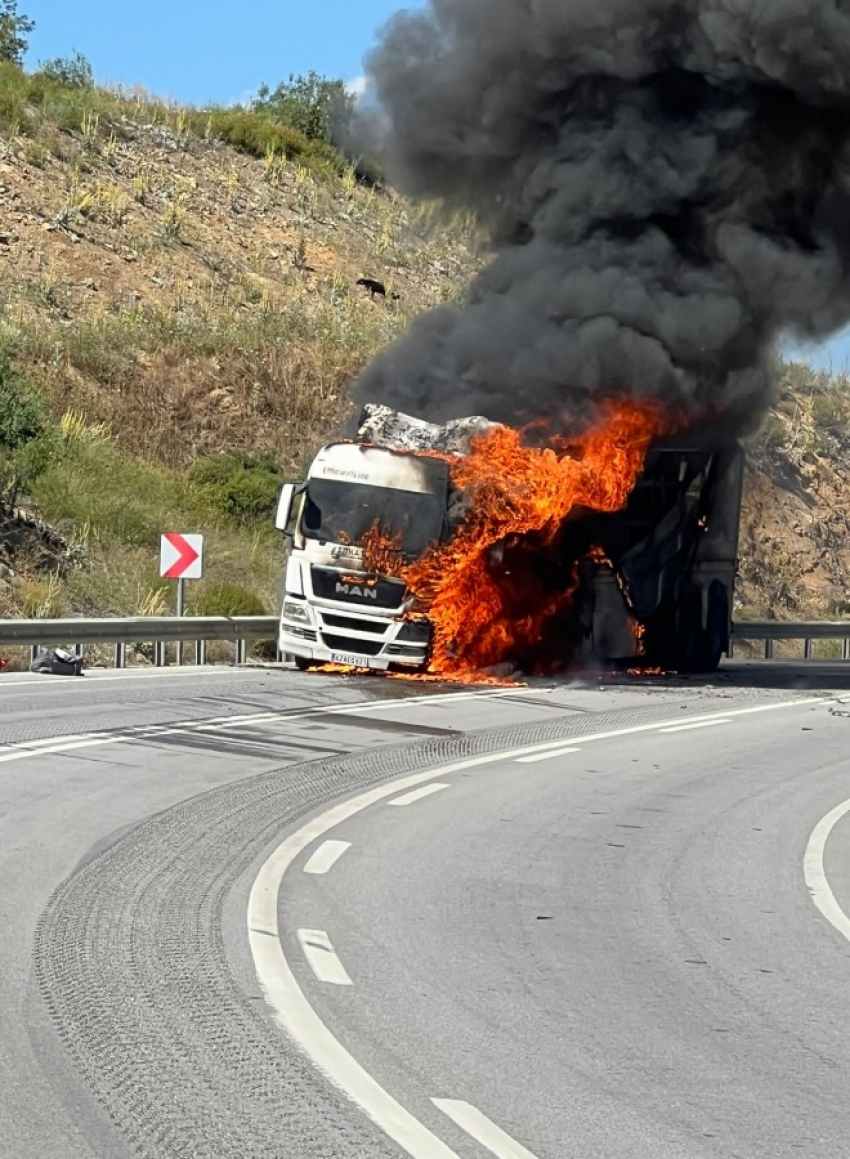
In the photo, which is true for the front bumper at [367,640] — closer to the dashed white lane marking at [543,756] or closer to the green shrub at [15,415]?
the dashed white lane marking at [543,756]

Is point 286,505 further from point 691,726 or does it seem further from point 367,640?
point 691,726

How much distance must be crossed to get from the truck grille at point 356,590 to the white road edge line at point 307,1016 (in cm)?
936

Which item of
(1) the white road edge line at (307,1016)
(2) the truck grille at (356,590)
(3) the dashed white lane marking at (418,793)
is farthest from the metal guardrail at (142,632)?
(1) the white road edge line at (307,1016)

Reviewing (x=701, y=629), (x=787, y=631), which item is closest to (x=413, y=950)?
(x=701, y=629)

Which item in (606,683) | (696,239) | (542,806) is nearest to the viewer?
(542,806)

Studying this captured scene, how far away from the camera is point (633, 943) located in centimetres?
753

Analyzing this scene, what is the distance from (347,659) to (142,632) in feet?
9.28

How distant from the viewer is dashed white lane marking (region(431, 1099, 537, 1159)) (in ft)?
15.5

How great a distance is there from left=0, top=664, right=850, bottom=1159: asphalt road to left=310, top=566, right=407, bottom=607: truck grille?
17.9 feet

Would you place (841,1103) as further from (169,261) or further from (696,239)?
(169,261)

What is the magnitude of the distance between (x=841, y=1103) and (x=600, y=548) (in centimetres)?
1568

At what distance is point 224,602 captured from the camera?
2542 cm

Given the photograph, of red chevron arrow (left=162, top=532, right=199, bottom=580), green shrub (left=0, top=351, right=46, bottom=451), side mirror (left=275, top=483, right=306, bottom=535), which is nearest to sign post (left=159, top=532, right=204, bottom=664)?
red chevron arrow (left=162, top=532, right=199, bottom=580)

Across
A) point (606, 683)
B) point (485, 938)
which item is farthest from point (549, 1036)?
point (606, 683)
